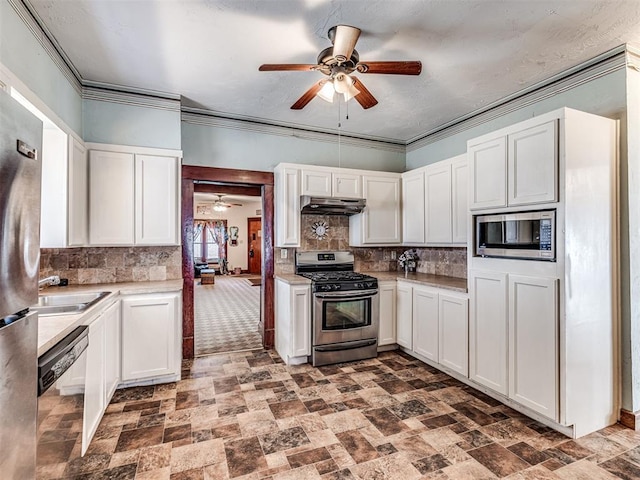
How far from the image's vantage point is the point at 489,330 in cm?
284

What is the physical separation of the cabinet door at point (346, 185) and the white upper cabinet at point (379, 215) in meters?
0.09

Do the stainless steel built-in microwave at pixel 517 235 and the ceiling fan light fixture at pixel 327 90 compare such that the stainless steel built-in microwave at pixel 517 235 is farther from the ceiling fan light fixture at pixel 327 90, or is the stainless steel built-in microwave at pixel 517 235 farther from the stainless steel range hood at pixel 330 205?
the ceiling fan light fixture at pixel 327 90

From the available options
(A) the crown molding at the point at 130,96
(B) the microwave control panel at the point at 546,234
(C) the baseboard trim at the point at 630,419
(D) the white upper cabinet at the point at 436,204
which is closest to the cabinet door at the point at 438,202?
(D) the white upper cabinet at the point at 436,204

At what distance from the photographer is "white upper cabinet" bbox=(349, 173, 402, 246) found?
4320mm

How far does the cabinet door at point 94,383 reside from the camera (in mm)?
1984

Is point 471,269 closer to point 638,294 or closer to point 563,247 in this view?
point 563,247

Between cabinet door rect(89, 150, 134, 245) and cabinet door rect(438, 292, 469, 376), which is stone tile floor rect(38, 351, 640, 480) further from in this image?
cabinet door rect(89, 150, 134, 245)

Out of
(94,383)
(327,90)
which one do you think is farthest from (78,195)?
(327,90)

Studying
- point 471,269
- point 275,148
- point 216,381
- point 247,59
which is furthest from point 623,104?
point 216,381

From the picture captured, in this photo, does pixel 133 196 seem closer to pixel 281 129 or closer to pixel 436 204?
pixel 281 129

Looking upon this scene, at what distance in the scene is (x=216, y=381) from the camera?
322cm

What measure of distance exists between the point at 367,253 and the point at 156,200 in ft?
9.11

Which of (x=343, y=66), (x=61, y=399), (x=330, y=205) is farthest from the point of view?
(x=330, y=205)

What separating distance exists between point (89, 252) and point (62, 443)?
7.57 feet
